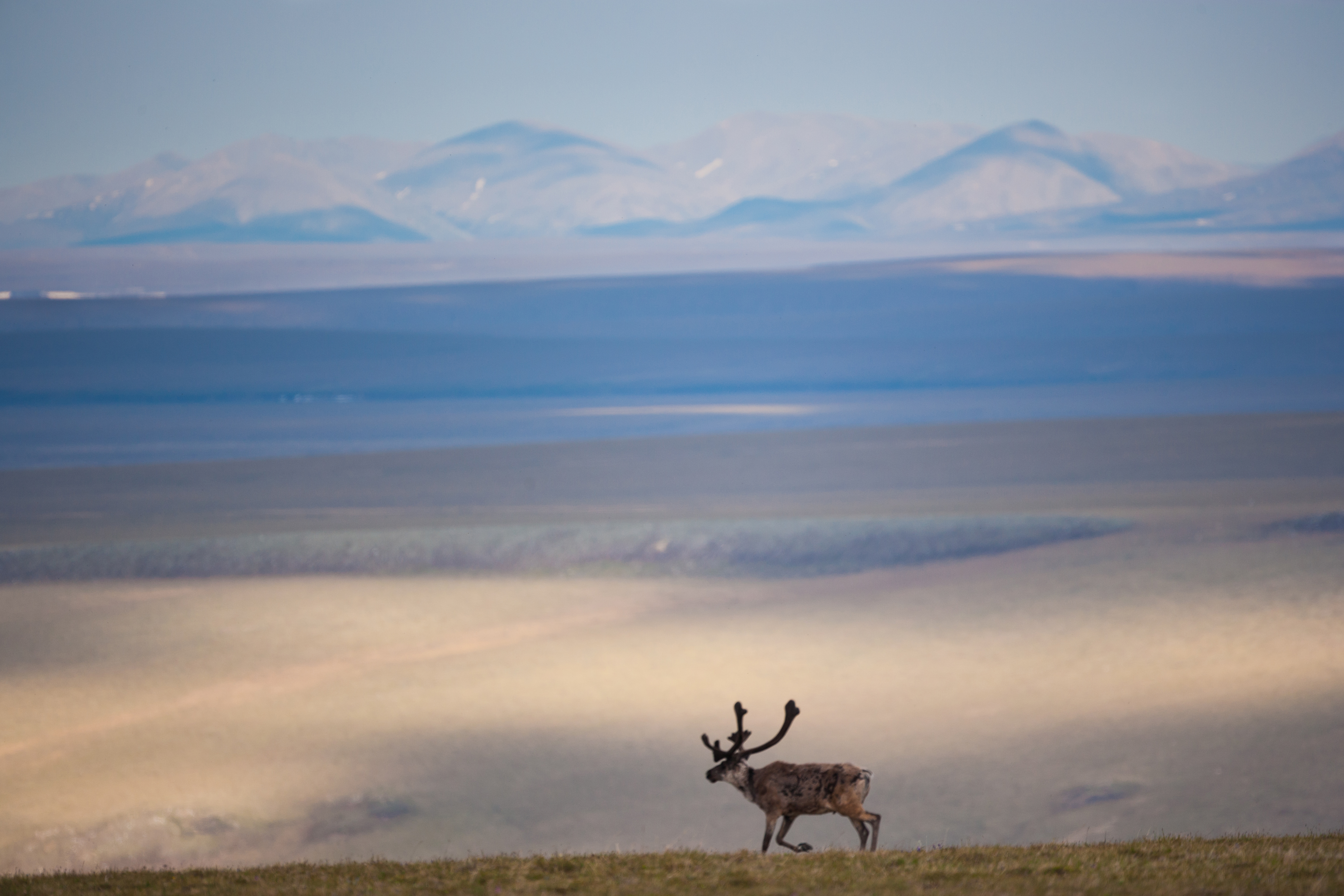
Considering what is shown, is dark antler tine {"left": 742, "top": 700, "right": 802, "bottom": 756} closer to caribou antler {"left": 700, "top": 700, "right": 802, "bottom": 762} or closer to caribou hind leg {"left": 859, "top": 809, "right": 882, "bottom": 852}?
caribou antler {"left": 700, "top": 700, "right": 802, "bottom": 762}

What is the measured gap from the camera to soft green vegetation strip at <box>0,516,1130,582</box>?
28062mm

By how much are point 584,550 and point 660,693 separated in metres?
Result: 11.3

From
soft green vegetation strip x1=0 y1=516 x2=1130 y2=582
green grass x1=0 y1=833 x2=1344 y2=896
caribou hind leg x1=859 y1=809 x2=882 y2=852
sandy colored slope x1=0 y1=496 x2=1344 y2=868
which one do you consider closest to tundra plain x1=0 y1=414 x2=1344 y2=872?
sandy colored slope x1=0 y1=496 x2=1344 y2=868

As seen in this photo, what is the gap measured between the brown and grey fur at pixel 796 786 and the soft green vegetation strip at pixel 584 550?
21039 mm

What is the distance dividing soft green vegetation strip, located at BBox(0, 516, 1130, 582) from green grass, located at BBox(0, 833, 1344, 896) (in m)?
20.1

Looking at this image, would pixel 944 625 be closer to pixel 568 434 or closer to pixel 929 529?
pixel 929 529

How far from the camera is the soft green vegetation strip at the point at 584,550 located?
2806cm

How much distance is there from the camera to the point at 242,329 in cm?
8338

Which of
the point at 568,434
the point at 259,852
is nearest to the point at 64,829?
the point at 259,852

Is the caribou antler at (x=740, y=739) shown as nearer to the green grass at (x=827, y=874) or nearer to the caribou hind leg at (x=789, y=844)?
the caribou hind leg at (x=789, y=844)

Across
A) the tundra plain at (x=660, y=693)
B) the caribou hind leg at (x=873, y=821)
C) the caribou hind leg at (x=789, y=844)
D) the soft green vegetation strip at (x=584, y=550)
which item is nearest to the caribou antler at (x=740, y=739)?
the caribou hind leg at (x=789, y=844)

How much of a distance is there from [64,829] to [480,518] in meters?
22.5

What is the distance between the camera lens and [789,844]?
654cm

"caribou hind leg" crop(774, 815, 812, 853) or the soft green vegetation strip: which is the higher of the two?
"caribou hind leg" crop(774, 815, 812, 853)
